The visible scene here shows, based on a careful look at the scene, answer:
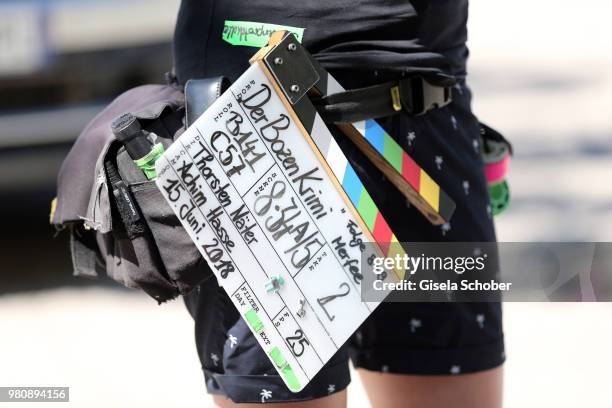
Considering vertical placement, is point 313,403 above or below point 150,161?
below

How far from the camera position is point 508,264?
2.38m

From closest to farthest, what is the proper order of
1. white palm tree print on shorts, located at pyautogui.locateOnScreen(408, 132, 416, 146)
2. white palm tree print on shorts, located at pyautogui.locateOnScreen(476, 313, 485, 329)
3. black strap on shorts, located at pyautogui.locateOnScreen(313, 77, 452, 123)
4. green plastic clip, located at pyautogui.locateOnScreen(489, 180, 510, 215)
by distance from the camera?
black strap on shorts, located at pyautogui.locateOnScreen(313, 77, 452, 123), white palm tree print on shorts, located at pyautogui.locateOnScreen(408, 132, 416, 146), white palm tree print on shorts, located at pyautogui.locateOnScreen(476, 313, 485, 329), green plastic clip, located at pyautogui.locateOnScreen(489, 180, 510, 215)

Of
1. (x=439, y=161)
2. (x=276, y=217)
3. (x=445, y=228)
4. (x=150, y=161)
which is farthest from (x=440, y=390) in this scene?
(x=150, y=161)

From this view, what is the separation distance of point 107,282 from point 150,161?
2.59m

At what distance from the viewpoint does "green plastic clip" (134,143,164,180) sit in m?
1.58

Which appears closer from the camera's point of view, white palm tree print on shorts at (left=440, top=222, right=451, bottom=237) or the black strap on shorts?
the black strap on shorts

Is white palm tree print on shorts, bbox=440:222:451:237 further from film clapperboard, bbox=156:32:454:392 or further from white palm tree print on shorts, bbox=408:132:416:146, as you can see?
film clapperboard, bbox=156:32:454:392

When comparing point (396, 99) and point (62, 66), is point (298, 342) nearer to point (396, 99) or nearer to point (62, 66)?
point (396, 99)

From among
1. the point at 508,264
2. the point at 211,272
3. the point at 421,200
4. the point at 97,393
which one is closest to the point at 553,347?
the point at 508,264

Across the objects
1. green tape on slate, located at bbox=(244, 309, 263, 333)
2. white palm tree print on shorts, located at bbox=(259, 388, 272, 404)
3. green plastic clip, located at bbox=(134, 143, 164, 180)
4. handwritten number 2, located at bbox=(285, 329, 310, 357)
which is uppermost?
green plastic clip, located at bbox=(134, 143, 164, 180)

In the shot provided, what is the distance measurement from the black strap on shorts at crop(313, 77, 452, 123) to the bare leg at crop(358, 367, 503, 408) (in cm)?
51

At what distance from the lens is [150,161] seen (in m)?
1.58

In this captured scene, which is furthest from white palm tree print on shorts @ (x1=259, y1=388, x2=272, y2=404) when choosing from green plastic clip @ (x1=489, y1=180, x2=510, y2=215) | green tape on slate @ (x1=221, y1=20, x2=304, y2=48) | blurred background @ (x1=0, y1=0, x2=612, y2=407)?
blurred background @ (x1=0, y1=0, x2=612, y2=407)

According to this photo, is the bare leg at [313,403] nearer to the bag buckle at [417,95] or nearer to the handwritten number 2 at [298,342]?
the handwritten number 2 at [298,342]
